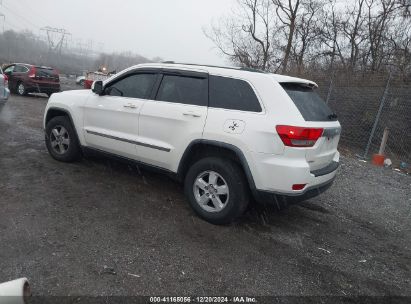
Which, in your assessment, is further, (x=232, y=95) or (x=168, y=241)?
(x=232, y=95)

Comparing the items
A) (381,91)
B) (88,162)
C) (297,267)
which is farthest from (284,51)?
(297,267)

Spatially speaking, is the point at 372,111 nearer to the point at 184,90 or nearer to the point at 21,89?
the point at 184,90

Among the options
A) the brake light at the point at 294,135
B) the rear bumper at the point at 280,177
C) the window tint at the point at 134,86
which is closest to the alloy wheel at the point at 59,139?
the window tint at the point at 134,86

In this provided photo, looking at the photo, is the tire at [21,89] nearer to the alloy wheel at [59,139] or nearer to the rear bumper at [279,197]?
the alloy wheel at [59,139]

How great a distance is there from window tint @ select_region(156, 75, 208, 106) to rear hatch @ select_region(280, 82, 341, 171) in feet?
3.10

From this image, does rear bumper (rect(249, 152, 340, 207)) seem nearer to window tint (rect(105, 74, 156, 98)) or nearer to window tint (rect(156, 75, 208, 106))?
window tint (rect(156, 75, 208, 106))

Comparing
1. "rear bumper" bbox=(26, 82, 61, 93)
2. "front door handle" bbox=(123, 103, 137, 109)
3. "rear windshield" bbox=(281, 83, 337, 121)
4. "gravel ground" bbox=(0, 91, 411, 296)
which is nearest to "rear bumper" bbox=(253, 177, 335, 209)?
"gravel ground" bbox=(0, 91, 411, 296)

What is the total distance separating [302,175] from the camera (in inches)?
143

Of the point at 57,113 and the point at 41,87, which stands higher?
the point at 57,113

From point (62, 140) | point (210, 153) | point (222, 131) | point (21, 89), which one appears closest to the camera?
point (222, 131)

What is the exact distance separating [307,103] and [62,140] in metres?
3.86

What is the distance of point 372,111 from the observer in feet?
31.4

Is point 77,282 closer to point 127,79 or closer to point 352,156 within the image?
point 127,79

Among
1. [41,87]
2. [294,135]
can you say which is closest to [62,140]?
[294,135]
